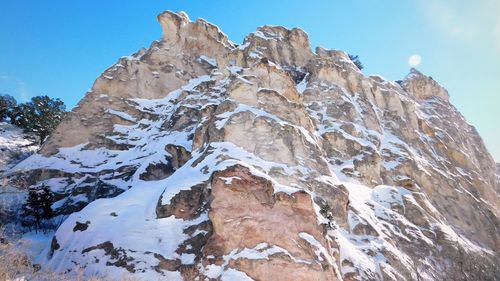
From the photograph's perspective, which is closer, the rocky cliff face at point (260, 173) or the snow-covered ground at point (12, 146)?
the rocky cliff face at point (260, 173)

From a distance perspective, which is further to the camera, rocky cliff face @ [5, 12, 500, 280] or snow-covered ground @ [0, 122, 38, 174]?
snow-covered ground @ [0, 122, 38, 174]

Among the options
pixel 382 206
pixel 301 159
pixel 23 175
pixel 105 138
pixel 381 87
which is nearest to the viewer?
pixel 301 159

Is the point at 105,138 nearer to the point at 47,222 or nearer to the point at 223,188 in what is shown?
the point at 47,222

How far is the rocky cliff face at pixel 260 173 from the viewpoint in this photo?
2639cm

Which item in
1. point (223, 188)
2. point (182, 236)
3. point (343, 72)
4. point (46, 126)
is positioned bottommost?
point (182, 236)

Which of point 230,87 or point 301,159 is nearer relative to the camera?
point 301,159

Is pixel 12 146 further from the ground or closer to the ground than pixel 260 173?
further from the ground

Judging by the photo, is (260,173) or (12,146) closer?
(260,173)

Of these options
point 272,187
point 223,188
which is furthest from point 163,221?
point 272,187

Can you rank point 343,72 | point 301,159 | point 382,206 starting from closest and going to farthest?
point 301,159 → point 382,206 → point 343,72

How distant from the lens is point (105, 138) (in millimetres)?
50531

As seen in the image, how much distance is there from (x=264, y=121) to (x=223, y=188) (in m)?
10.9

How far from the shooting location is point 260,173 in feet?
95.9

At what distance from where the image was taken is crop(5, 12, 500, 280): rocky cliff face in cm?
2639
